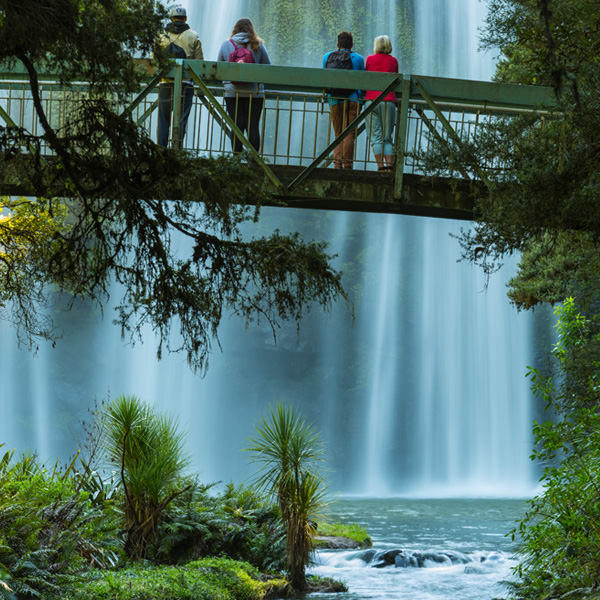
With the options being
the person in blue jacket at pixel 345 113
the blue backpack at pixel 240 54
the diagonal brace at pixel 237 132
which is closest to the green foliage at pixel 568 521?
the person in blue jacket at pixel 345 113

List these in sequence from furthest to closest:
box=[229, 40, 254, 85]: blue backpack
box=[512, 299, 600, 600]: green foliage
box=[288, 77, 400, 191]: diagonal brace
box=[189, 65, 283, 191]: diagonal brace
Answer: box=[229, 40, 254, 85]: blue backpack → box=[288, 77, 400, 191]: diagonal brace → box=[189, 65, 283, 191]: diagonal brace → box=[512, 299, 600, 600]: green foliage

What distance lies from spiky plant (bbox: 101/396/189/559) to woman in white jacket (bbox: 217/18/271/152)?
3.62 metres

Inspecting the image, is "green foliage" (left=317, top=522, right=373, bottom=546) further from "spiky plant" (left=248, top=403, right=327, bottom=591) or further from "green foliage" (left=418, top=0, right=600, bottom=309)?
"green foliage" (left=418, top=0, right=600, bottom=309)

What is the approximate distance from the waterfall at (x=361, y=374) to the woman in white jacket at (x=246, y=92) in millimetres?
20862

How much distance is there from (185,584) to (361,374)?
2444 cm

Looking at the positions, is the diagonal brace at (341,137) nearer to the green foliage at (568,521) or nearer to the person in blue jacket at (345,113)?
the person in blue jacket at (345,113)

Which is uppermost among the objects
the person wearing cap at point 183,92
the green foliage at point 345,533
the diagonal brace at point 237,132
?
the person wearing cap at point 183,92

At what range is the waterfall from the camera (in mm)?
30031

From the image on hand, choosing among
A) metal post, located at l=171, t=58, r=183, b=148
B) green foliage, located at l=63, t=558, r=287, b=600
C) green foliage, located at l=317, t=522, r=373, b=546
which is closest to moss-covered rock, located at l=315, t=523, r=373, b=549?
green foliage, located at l=317, t=522, r=373, b=546

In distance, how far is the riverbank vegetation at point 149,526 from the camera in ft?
24.9

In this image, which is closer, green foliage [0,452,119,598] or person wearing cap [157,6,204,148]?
green foliage [0,452,119,598]

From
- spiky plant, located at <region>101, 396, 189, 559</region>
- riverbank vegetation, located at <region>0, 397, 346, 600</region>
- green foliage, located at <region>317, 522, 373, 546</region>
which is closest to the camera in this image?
riverbank vegetation, located at <region>0, 397, 346, 600</region>

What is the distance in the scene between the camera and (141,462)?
9.91 meters

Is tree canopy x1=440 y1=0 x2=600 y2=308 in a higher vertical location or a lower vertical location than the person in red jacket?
lower
